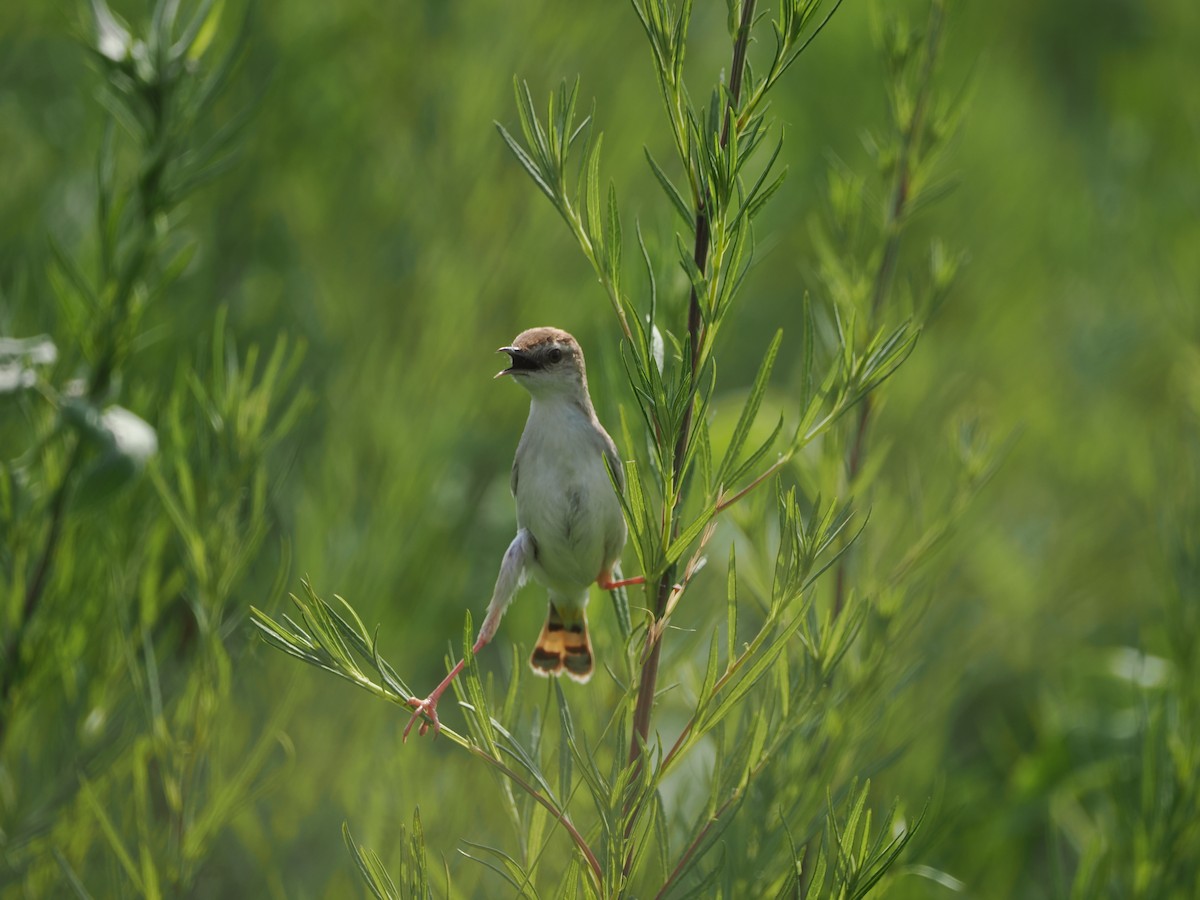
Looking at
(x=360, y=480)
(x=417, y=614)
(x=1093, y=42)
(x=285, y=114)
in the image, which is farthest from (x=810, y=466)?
(x=1093, y=42)

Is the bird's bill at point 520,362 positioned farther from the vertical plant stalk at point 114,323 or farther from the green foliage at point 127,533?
the vertical plant stalk at point 114,323

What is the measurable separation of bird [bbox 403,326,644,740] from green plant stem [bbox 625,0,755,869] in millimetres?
25

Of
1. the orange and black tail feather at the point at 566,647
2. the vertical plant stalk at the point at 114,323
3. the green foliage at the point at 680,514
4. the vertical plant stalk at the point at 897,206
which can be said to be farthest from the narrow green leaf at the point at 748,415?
the vertical plant stalk at the point at 114,323

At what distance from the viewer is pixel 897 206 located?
73cm

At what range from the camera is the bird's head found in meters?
0.48

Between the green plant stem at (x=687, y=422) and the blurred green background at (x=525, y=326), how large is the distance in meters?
0.15

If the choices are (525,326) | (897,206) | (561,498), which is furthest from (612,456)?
(525,326)

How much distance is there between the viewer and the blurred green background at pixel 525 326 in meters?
0.99

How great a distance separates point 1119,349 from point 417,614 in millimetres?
1125

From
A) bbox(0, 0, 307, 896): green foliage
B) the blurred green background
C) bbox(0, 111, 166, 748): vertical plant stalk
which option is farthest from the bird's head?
bbox(0, 111, 166, 748): vertical plant stalk

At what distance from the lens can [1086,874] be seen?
683 mm

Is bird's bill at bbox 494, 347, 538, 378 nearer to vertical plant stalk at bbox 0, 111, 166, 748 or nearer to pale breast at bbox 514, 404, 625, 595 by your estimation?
pale breast at bbox 514, 404, 625, 595

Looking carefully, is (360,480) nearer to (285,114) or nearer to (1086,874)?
(285,114)

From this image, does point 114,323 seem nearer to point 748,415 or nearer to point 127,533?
point 127,533
